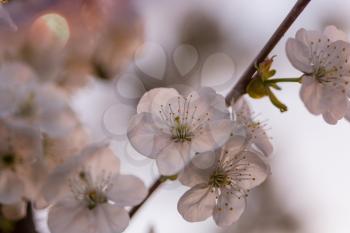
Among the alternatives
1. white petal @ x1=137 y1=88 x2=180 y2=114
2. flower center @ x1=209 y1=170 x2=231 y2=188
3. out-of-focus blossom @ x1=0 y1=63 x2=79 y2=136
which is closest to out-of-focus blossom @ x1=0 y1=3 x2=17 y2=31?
out-of-focus blossom @ x1=0 y1=63 x2=79 y2=136

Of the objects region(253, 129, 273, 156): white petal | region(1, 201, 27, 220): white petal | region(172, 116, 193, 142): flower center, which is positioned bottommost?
region(1, 201, 27, 220): white petal

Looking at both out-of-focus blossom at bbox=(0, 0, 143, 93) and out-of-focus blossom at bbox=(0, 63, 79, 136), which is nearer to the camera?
out-of-focus blossom at bbox=(0, 63, 79, 136)

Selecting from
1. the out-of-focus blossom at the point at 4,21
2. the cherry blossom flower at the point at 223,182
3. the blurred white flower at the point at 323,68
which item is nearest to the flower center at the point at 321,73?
the blurred white flower at the point at 323,68

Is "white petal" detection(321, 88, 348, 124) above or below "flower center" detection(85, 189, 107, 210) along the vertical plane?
above

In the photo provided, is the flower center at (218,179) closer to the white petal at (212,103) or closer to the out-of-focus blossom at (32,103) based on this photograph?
the white petal at (212,103)

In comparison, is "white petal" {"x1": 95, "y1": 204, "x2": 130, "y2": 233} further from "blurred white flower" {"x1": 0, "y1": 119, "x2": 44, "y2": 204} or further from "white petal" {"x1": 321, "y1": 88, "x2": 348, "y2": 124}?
"white petal" {"x1": 321, "y1": 88, "x2": 348, "y2": 124}

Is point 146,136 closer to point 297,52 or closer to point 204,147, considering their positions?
point 204,147

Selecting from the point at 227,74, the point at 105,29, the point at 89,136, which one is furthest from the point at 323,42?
the point at 227,74
